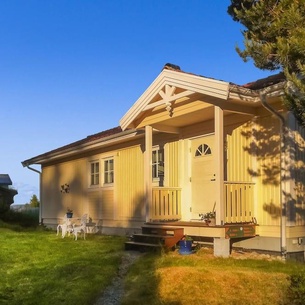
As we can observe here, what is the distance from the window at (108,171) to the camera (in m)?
15.0

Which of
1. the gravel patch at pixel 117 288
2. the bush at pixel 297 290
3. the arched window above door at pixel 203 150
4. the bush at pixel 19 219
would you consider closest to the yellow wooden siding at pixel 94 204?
the arched window above door at pixel 203 150

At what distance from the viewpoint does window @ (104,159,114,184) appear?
15013 mm

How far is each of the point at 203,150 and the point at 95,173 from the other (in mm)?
5696

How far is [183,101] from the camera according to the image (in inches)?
406

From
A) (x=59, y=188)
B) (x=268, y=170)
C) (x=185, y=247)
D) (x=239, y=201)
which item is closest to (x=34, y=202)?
(x=59, y=188)

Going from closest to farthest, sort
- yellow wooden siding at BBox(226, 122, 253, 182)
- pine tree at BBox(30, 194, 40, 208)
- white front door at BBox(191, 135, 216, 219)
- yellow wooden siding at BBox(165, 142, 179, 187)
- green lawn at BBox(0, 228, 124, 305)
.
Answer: green lawn at BBox(0, 228, 124, 305), yellow wooden siding at BBox(226, 122, 253, 182), white front door at BBox(191, 135, 216, 219), yellow wooden siding at BBox(165, 142, 179, 187), pine tree at BBox(30, 194, 40, 208)

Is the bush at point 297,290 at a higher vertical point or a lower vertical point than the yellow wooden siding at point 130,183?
lower

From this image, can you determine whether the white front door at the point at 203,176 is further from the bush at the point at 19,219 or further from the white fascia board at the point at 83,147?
the bush at the point at 19,219

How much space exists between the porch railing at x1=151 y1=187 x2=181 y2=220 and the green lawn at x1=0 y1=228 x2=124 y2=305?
3.87ft

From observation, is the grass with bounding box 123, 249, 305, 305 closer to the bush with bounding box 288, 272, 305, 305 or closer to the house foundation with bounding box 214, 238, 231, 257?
the bush with bounding box 288, 272, 305, 305

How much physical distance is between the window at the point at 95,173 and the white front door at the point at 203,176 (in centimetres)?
503

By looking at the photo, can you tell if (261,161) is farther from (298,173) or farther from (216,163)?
(216,163)

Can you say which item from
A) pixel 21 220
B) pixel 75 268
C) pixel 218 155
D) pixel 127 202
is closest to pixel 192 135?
pixel 218 155

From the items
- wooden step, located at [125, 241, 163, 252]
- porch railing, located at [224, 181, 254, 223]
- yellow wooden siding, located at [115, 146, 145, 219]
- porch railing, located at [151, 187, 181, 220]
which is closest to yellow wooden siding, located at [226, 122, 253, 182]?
porch railing, located at [224, 181, 254, 223]
